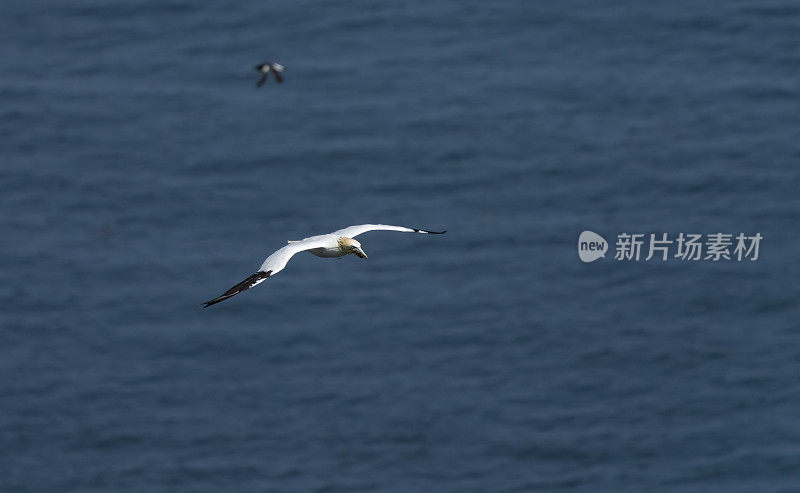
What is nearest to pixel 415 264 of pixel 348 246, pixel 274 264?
pixel 348 246

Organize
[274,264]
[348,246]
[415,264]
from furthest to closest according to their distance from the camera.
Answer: [415,264], [348,246], [274,264]

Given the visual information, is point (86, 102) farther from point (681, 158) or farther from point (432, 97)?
point (681, 158)

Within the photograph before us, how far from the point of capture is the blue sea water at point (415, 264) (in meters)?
97.5

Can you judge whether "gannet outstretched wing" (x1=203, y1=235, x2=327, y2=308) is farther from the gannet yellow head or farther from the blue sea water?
the blue sea water

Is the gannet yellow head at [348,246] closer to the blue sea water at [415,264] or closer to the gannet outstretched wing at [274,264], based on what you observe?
the gannet outstretched wing at [274,264]

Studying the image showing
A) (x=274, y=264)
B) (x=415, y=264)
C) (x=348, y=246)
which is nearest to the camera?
(x=274, y=264)

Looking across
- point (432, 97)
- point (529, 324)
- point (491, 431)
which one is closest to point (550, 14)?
point (432, 97)

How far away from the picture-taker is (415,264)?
10488 centimetres

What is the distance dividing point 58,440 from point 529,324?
102ft

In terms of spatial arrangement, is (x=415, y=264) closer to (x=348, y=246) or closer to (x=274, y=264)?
(x=348, y=246)

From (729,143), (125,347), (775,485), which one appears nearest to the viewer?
(775,485)

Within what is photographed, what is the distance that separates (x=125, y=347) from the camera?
340 feet

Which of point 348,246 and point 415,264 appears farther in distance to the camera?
point 415,264

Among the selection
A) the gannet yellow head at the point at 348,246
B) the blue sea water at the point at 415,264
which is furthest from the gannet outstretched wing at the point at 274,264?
the blue sea water at the point at 415,264
